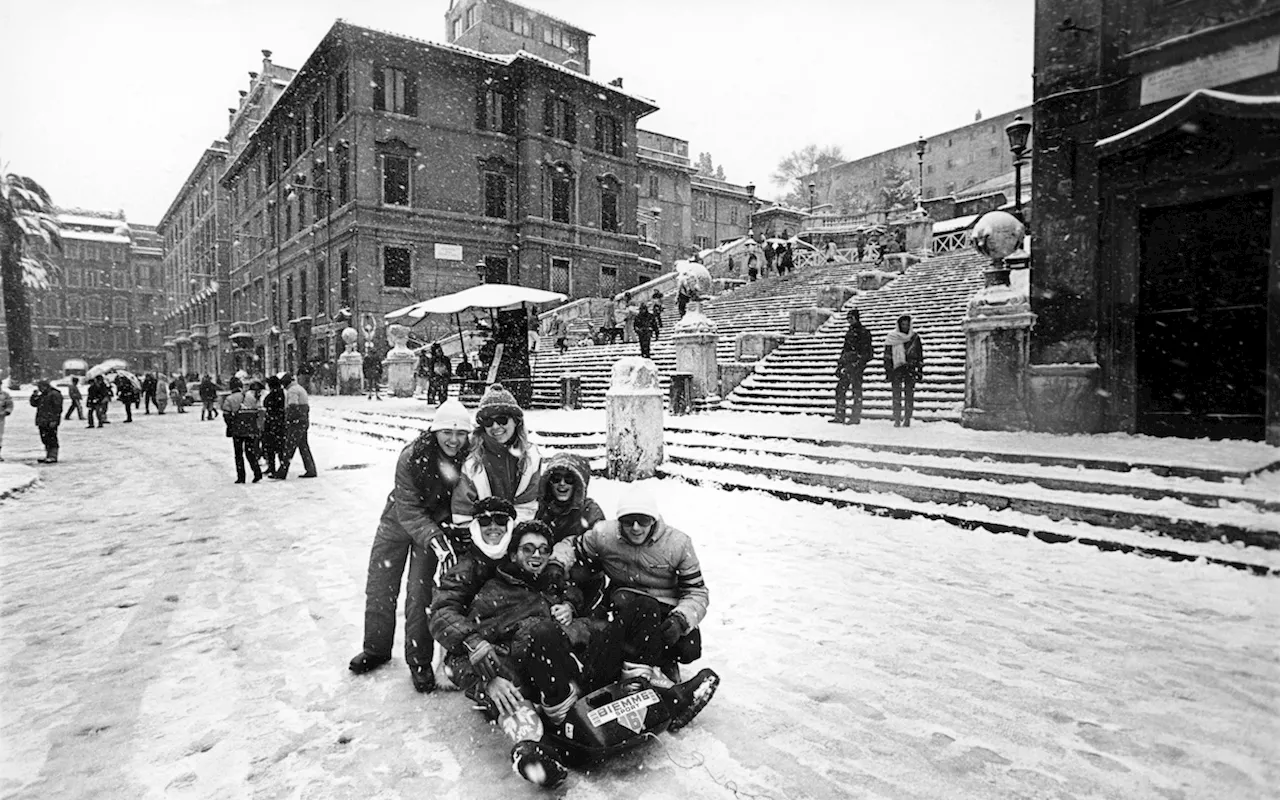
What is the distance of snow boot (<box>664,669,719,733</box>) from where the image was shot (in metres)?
3.15

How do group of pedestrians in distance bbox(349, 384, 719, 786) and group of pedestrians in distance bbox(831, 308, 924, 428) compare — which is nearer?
group of pedestrians in distance bbox(349, 384, 719, 786)

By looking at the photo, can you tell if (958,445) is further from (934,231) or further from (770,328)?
(934,231)

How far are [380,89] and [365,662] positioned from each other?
102 feet

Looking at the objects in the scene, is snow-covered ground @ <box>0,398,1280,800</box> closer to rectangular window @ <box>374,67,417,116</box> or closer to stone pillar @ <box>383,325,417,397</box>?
stone pillar @ <box>383,325,417,397</box>

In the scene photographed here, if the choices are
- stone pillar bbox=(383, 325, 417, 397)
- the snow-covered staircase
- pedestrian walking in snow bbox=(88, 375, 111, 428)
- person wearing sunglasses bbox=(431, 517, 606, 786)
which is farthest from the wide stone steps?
pedestrian walking in snow bbox=(88, 375, 111, 428)

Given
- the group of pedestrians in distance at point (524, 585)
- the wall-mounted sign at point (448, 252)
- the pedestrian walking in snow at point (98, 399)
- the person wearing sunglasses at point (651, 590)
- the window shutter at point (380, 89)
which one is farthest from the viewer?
the wall-mounted sign at point (448, 252)

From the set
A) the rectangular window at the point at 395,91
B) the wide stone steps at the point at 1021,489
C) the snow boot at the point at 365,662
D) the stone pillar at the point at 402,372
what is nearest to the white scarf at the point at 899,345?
the wide stone steps at the point at 1021,489

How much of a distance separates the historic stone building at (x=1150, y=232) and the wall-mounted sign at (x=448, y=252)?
25.7 m

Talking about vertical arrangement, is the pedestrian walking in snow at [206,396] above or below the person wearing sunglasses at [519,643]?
above

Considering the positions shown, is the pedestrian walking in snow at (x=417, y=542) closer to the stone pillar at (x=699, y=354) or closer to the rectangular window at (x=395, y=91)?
the stone pillar at (x=699, y=354)

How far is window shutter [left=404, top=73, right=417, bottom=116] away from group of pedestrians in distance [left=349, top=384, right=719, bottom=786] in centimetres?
3016

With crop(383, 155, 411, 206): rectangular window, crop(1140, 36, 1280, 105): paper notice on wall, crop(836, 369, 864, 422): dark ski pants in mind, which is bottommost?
crop(836, 369, 864, 422): dark ski pants

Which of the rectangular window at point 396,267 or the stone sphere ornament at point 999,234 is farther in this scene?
the rectangular window at point 396,267

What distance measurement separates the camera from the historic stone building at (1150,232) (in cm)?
766
